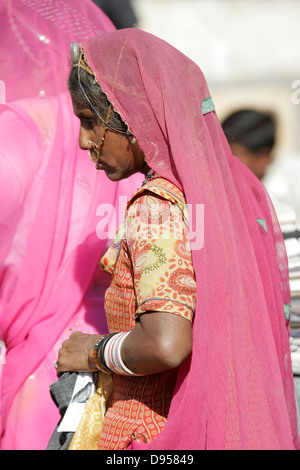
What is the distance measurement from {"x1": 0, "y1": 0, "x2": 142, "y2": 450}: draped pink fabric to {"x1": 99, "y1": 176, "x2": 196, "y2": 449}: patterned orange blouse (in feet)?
1.91

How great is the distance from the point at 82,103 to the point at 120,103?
0.46 ft

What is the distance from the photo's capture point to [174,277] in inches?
49.4

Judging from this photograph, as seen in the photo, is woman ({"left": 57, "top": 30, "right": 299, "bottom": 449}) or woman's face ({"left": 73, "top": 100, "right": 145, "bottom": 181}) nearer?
woman ({"left": 57, "top": 30, "right": 299, "bottom": 449})

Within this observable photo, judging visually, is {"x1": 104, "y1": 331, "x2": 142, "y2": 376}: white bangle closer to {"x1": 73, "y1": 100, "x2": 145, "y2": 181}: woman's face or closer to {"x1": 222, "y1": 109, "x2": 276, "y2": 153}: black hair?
{"x1": 73, "y1": 100, "x2": 145, "y2": 181}: woman's face

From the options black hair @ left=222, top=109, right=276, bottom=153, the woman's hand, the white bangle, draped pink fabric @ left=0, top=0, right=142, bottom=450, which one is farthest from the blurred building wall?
the white bangle

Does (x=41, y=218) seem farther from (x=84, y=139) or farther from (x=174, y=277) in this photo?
(x=174, y=277)

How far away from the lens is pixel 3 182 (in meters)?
1.99

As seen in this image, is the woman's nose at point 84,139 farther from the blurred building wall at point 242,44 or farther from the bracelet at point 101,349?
the blurred building wall at point 242,44

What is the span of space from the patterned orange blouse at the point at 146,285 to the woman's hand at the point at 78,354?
8 cm

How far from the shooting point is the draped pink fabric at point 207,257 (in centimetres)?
128

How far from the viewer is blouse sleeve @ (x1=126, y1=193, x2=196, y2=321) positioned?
4.07 ft

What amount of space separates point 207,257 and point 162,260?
4.7 inches

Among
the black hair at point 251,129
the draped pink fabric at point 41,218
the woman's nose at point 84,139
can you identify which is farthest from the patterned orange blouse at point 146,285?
the black hair at point 251,129
